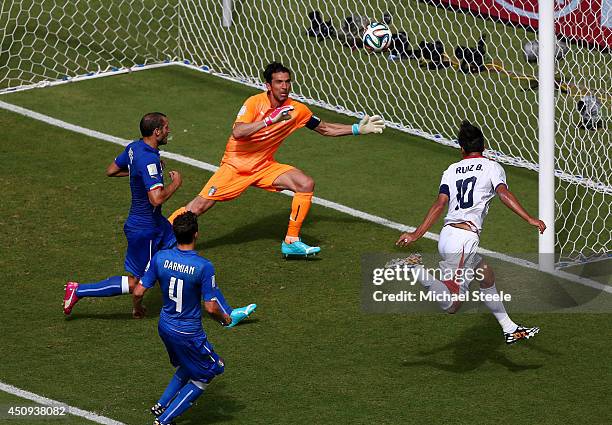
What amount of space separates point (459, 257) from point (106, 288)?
3.27 m

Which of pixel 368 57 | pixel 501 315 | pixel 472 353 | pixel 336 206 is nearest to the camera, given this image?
pixel 501 315

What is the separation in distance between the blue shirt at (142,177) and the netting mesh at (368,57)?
540 cm

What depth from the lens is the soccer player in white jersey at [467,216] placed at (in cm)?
1195

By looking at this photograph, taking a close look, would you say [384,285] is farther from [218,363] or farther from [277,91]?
[218,363]

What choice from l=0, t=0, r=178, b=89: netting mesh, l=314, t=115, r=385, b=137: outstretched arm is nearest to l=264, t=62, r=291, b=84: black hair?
l=314, t=115, r=385, b=137: outstretched arm

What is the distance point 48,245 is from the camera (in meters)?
14.8

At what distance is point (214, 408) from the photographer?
11398mm

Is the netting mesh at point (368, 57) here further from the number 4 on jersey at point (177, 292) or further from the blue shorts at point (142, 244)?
the number 4 on jersey at point (177, 292)

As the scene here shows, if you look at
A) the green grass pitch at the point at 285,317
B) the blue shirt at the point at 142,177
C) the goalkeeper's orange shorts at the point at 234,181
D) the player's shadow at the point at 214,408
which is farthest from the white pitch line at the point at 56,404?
the goalkeeper's orange shorts at the point at 234,181

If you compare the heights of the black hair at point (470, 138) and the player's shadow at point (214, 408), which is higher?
the black hair at point (470, 138)

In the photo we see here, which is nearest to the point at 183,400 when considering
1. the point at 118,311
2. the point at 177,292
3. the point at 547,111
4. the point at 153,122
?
the point at 177,292

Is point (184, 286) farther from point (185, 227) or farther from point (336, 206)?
point (336, 206)

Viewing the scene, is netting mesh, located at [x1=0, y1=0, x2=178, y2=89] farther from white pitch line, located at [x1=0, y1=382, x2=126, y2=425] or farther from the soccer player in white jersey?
the soccer player in white jersey

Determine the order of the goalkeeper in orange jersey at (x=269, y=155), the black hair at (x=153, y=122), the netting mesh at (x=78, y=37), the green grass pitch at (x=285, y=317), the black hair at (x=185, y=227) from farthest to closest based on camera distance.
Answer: the netting mesh at (x=78, y=37), the goalkeeper in orange jersey at (x=269, y=155), the black hair at (x=153, y=122), the green grass pitch at (x=285, y=317), the black hair at (x=185, y=227)
